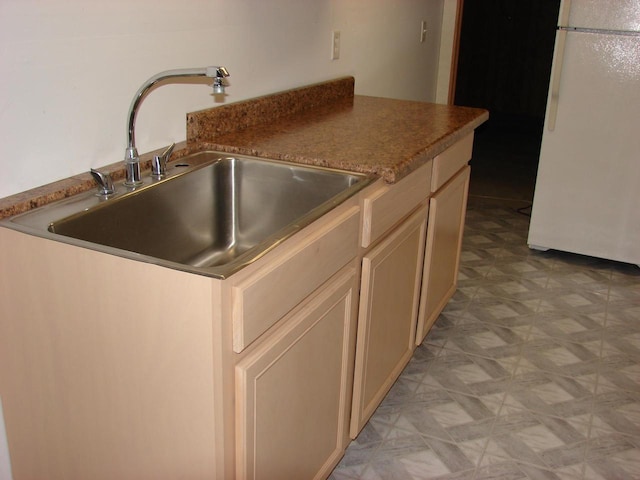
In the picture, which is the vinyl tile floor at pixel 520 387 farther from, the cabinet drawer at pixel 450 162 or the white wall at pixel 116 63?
the white wall at pixel 116 63

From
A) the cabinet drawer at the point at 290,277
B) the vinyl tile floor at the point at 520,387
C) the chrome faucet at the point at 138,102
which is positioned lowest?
the vinyl tile floor at the point at 520,387

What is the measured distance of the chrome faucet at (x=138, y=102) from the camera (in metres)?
1.55

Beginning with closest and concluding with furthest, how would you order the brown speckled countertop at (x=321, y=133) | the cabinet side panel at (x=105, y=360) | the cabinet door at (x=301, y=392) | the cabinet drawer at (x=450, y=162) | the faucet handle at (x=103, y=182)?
the cabinet side panel at (x=105, y=360)
the cabinet door at (x=301, y=392)
the faucet handle at (x=103, y=182)
the brown speckled countertop at (x=321, y=133)
the cabinet drawer at (x=450, y=162)

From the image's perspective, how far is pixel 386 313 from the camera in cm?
204

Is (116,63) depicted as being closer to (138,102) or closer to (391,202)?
(138,102)

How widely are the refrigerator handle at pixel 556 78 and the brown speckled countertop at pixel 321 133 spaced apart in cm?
79

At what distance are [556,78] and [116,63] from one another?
7.69 ft

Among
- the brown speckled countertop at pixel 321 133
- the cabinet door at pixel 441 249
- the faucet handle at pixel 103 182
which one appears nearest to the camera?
the faucet handle at pixel 103 182

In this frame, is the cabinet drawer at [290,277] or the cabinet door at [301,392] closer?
the cabinet drawer at [290,277]

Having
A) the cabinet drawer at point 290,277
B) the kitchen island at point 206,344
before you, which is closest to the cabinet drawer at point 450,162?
the kitchen island at point 206,344

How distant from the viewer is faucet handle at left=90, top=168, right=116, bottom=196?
1.52 m

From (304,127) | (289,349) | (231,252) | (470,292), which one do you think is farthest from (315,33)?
(289,349)

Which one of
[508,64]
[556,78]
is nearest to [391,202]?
[556,78]

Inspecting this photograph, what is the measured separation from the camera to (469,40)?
6887 millimetres
